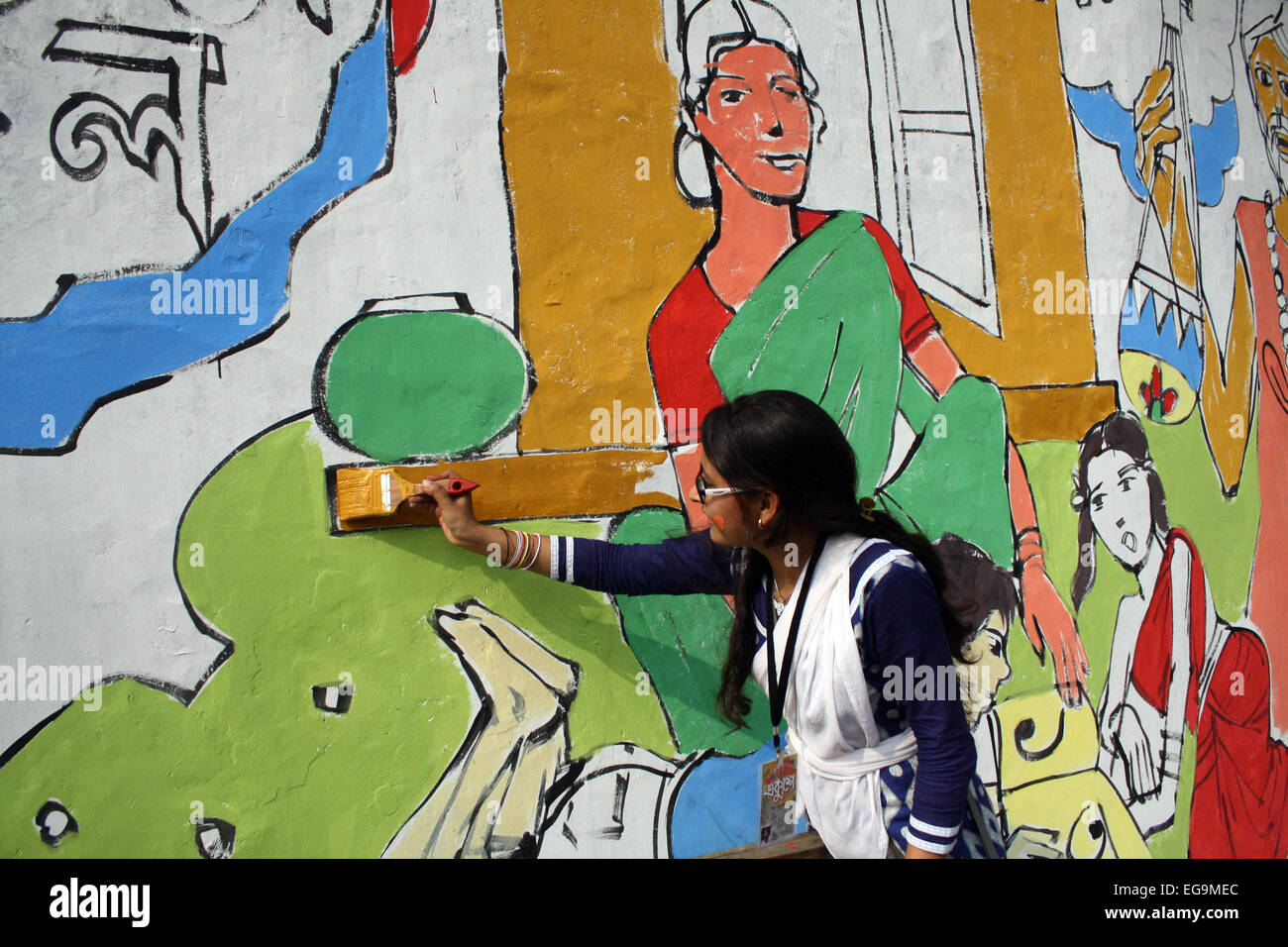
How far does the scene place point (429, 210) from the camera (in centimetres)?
256

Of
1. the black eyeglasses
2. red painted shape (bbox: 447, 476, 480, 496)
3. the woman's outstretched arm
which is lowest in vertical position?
the woman's outstretched arm

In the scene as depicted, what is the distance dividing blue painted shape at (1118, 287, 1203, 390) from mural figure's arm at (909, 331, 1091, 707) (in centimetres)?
76

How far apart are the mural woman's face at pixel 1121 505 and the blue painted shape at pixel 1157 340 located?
0.45 metres

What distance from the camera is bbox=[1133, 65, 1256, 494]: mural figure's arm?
12.2 feet

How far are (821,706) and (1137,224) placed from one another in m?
2.65

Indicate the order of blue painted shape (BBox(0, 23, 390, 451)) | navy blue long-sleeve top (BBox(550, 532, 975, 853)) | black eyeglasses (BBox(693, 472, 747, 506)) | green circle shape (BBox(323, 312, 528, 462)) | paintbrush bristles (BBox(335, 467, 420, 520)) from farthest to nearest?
green circle shape (BBox(323, 312, 528, 462)), paintbrush bristles (BBox(335, 467, 420, 520)), blue painted shape (BBox(0, 23, 390, 451)), black eyeglasses (BBox(693, 472, 747, 506)), navy blue long-sleeve top (BBox(550, 532, 975, 853))

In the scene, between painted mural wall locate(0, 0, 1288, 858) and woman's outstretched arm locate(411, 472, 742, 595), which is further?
woman's outstretched arm locate(411, 472, 742, 595)

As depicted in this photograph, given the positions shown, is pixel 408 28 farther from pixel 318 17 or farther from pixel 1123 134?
pixel 1123 134

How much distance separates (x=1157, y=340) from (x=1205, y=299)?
54 cm

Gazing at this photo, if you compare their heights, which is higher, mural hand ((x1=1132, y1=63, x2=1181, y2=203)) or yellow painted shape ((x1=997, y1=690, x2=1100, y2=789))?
mural hand ((x1=1132, y1=63, x2=1181, y2=203))

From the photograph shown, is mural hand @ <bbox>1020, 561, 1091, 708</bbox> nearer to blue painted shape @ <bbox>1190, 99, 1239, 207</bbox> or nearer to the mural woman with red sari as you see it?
the mural woman with red sari

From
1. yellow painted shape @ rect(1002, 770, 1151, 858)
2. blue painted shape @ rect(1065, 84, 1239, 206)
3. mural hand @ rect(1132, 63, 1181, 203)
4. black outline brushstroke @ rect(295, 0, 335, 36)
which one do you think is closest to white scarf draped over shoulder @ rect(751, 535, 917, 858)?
yellow painted shape @ rect(1002, 770, 1151, 858)

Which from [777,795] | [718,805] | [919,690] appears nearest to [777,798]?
[777,795]
